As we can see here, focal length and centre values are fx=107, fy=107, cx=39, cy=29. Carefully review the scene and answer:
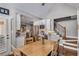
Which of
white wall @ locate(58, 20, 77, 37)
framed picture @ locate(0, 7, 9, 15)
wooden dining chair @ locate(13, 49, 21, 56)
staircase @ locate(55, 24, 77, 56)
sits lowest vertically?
wooden dining chair @ locate(13, 49, 21, 56)

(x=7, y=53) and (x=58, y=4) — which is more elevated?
(x=58, y=4)

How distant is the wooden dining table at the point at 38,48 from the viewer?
176cm

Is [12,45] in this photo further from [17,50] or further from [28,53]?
[28,53]

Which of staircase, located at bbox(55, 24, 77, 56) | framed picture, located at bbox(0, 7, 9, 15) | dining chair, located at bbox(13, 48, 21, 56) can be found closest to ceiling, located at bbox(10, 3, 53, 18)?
framed picture, located at bbox(0, 7, 9, 15)

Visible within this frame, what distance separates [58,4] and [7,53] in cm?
117

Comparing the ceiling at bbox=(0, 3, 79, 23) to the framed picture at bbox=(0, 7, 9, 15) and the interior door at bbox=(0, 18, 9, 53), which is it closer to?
the framed picture at bbox=(0, 7, 9, 15)

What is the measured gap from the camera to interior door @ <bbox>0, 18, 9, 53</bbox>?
1.74 m

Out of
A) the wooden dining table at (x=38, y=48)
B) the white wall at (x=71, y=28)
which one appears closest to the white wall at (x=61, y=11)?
the white wall at (x=71, y=28)

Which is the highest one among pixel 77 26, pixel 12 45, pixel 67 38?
pixel 77 26

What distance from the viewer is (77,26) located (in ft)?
5.68

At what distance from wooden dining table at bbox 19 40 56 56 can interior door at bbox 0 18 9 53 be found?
26 centimetres

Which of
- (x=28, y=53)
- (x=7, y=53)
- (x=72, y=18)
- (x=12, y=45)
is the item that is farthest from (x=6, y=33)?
(x=72, y=18)

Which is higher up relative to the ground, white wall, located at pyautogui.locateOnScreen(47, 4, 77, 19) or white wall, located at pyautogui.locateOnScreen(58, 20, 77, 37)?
white wall, located at pyautogui.locateOnScreen(47, 4, 77, 19)

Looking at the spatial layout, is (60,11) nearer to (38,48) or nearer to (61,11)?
(61,11)
